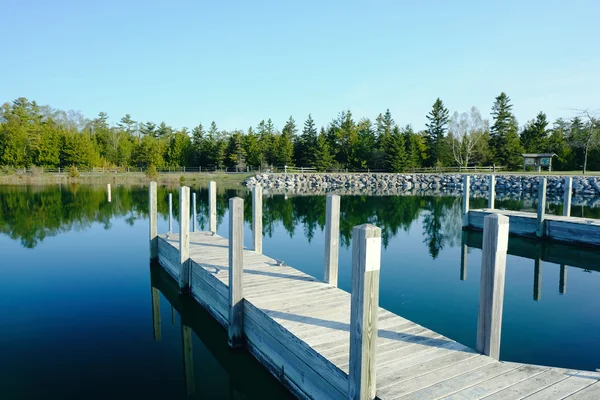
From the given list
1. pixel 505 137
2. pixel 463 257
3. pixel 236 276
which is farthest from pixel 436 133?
pixel 236 276

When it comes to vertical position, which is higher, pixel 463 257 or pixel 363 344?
pixel 363 344

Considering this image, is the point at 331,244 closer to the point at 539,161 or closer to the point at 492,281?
the point at 492,281

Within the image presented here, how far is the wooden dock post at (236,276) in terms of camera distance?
6.21m

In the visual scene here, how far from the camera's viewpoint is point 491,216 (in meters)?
4.30

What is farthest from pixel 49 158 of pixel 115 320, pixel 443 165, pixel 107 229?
pixel 115 320

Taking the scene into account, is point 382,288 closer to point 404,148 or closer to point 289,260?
point 289,260

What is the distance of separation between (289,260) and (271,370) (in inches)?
280

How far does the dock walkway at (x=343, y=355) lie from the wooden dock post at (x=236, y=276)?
0.35ft

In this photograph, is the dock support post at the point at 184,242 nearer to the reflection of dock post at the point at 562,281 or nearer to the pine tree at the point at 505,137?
the reflection of dock post at the point at 562,281

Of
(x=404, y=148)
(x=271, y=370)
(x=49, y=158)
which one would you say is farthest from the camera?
(x=49, y=158)

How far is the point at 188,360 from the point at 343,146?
52.0 m

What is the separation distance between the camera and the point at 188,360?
6609 millimetres

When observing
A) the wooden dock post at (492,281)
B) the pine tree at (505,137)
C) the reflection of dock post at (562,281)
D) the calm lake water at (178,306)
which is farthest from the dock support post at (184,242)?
the pine tree at (505,137)

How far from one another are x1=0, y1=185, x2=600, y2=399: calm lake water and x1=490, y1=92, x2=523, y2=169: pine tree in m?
38.4
